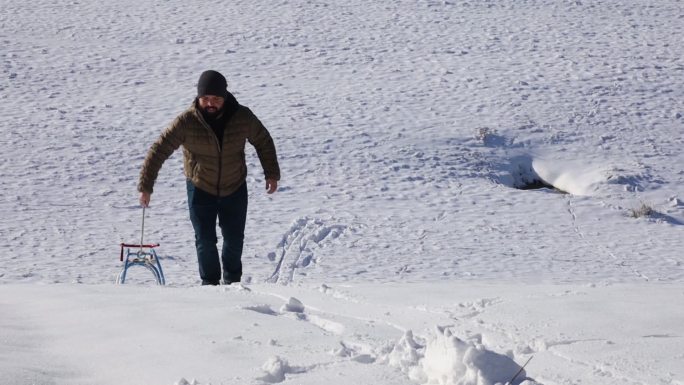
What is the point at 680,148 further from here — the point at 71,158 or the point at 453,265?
the point at 71,158

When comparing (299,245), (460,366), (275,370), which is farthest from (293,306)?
(299,245)

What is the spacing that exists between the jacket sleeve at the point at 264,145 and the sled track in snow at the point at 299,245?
1.57 meters

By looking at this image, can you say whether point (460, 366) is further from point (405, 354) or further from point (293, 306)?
point (293, 306)

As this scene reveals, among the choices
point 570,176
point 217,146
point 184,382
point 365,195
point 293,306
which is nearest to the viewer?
point 184,382

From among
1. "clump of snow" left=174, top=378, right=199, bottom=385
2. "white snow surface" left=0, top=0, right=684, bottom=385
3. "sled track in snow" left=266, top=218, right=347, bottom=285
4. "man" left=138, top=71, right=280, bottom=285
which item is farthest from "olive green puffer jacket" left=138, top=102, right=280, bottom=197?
"clump of snow" left=174, top=378, right=199, bottom=385

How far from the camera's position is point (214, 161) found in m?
6.75

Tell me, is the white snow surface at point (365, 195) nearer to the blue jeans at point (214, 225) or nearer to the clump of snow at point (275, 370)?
the clump of snow at point (275, 370)

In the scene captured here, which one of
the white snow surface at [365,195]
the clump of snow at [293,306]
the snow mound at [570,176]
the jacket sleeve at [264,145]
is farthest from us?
the snow mound at [570,176]

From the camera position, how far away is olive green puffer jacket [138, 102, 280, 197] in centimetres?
663

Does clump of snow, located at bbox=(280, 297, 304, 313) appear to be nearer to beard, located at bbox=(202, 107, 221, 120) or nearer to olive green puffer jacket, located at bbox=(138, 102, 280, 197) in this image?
olive green puffer jacket, located at bbox=(138, 102, 280, 197)

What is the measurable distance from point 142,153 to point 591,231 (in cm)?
556

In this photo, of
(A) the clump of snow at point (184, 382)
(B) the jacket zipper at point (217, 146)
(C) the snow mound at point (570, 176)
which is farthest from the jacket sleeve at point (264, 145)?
(C) the snow mound at point (570, 176)

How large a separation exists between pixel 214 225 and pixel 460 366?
3.84m

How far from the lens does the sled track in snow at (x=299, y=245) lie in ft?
28.8
